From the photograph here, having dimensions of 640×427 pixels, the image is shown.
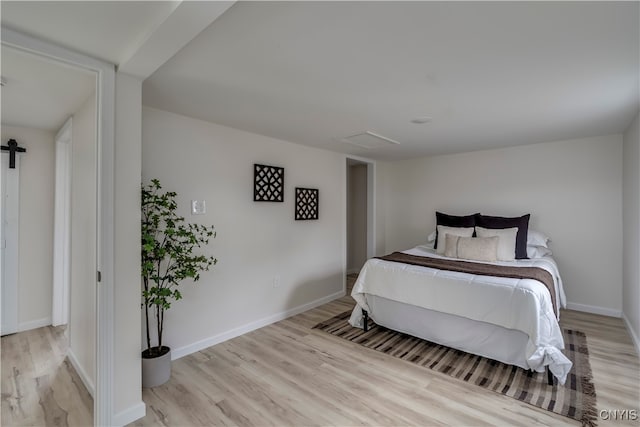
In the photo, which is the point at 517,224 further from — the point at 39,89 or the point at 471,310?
the point at 39,89

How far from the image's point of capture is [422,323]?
2889mm

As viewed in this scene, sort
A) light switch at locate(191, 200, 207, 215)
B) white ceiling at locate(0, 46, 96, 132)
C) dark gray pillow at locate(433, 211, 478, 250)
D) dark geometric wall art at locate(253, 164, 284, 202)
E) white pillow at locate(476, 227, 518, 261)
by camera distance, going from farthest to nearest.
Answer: dark gray pillow at locate(433, 211, 478, 250), white pillow at locate(476, 227, 518, 261), dark geometric wall art at locate(253, 164, 284, 202), light switch at locate(191, 200, 207, 215), white ceiling at locate(0, 46, 96, 132)

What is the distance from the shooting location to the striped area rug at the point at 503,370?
201 cm

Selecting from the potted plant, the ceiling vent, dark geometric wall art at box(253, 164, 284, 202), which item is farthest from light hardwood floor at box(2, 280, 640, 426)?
the ceiling vent

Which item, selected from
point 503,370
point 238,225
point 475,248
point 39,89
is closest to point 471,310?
point 503,370

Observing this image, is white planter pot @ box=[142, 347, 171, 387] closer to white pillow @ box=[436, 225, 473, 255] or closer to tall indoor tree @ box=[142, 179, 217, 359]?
tall indoor tree @ box=[142, 179, 217, 359]

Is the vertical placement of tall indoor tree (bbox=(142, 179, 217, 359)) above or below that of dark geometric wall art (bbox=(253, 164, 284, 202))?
below

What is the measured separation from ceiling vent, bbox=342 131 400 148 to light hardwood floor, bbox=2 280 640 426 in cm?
222

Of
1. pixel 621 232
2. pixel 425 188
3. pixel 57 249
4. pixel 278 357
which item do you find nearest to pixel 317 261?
pixel 278 357

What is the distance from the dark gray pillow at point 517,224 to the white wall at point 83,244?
417cm

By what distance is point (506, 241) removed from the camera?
140 inches

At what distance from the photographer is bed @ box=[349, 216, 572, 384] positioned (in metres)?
2.22

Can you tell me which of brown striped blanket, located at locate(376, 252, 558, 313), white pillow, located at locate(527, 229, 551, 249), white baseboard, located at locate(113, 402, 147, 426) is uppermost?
white pillow, located at locate(527, 229, 551, 249)

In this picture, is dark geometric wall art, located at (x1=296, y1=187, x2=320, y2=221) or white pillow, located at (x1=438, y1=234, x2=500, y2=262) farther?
dark geometric wall art, located at (x1=296, y1=187, x2=320, y2=221)
